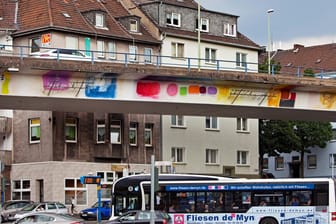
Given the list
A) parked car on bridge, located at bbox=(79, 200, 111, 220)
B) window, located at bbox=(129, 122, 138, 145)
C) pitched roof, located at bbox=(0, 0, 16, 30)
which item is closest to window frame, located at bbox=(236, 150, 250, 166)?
window, located at bbox=(129, 122, 138, 145)

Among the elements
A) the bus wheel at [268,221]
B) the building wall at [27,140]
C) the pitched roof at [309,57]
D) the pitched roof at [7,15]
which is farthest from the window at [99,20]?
the pitched roof at [309,57]

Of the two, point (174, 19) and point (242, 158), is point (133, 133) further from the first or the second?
point (242, 158)

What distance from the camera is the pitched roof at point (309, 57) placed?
3797 inches

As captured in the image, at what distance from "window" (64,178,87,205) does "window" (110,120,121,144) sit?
415 centimetres

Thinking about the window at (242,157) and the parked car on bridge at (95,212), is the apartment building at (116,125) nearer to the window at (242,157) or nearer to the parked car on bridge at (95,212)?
the window at (242,157)

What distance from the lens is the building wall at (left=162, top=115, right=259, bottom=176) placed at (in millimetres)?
64250

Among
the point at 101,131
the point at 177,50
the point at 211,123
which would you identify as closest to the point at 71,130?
the point at 101,131

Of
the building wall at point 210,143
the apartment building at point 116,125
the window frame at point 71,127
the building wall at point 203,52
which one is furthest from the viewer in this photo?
the building wall at point 210,143

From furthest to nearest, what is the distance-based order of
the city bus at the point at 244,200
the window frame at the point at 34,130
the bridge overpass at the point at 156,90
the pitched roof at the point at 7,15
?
the pitched roof at the point at 7,15
the window frame at the point at 34,130
the bridge overpass at the point at 156,90
the city bus at the point at 244,200

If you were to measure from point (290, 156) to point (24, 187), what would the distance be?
126 feet

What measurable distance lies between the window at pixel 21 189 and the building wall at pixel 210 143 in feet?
34.8

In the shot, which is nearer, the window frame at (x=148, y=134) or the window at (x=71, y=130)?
the window at (x=71, y=130)

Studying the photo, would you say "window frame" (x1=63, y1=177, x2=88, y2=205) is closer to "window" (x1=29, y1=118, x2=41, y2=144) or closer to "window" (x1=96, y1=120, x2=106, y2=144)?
"window" (x1=96, y1=120, x2=106, y2=144)

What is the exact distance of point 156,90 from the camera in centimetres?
4606
